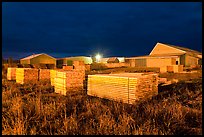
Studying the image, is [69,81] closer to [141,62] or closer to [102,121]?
[102,121]

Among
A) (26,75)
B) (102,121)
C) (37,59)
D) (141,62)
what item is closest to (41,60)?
(37,59)

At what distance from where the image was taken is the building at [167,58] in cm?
3466

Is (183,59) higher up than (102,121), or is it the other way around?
(183,59)

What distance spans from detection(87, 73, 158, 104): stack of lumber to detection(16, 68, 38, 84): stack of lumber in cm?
733

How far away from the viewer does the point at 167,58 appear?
3453 centimetres

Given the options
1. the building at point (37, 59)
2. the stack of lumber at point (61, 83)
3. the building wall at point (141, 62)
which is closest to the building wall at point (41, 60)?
the building at point (37, 59)

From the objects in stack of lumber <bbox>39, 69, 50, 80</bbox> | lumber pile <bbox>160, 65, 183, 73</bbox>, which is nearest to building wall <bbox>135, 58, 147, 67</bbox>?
lumber pile <bbox>160, 65, 183, 73</bbox>

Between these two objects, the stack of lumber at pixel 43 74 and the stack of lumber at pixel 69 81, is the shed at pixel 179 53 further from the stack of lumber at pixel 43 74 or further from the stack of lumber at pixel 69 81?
the stack of lumber at pixel 69 81

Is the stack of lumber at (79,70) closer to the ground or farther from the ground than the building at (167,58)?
closer to the ground

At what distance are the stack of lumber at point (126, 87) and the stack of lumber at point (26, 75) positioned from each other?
733 centimetres

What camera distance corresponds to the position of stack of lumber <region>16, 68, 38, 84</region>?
1431 centimetres

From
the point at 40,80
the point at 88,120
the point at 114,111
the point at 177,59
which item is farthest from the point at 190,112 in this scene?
the point at 177,59

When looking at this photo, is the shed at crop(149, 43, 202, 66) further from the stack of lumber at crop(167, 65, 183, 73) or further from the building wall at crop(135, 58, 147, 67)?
the stack of lumber at crop(167, 65, 183, 73)

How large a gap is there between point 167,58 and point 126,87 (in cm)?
2885
